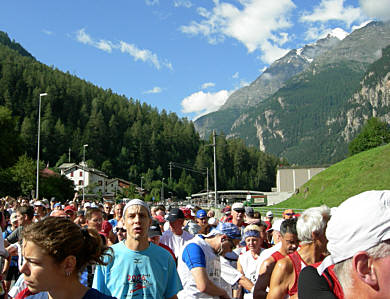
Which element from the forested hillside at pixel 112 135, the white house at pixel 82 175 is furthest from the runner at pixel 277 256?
the forested hillside at pixel 112 135

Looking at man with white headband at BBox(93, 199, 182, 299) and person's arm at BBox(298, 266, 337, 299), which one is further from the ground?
person's arm at BBox(298, 266, 337, 299)

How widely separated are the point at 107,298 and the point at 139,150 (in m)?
161

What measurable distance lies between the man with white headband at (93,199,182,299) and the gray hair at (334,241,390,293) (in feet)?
7.47

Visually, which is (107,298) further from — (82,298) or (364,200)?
(364,200)

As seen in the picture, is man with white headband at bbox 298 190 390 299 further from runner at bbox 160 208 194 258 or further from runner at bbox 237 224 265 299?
runner at bbox 160 208 194 258

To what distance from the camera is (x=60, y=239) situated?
98.2 inches

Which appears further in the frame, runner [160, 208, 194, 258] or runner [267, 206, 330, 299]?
runner [160, 208, 194, 258]

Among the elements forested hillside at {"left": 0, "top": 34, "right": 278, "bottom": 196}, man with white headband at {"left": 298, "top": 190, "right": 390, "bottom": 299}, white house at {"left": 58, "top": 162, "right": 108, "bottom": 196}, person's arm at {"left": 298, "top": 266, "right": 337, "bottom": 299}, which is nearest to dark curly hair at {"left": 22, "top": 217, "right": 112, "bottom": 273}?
person's arm at {"left": 298, "top": 266, "right": 337, "bottom": 299}

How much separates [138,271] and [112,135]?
160211 millimetres

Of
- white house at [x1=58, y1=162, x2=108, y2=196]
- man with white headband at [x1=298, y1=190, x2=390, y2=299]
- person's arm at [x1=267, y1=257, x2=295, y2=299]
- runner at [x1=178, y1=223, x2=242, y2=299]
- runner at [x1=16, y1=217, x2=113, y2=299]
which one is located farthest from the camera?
white house at [x1=58, y1=162, x2=108, y2=196]

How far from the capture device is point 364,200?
170 cm

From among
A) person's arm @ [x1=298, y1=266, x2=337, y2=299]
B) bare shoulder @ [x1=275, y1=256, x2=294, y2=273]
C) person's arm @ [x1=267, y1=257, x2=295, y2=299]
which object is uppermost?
person's arm @ [x1=298, y1=266, x2=337, y2=299]

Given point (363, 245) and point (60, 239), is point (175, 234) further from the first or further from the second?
point (363, 245)

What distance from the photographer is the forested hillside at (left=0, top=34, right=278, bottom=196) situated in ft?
465
